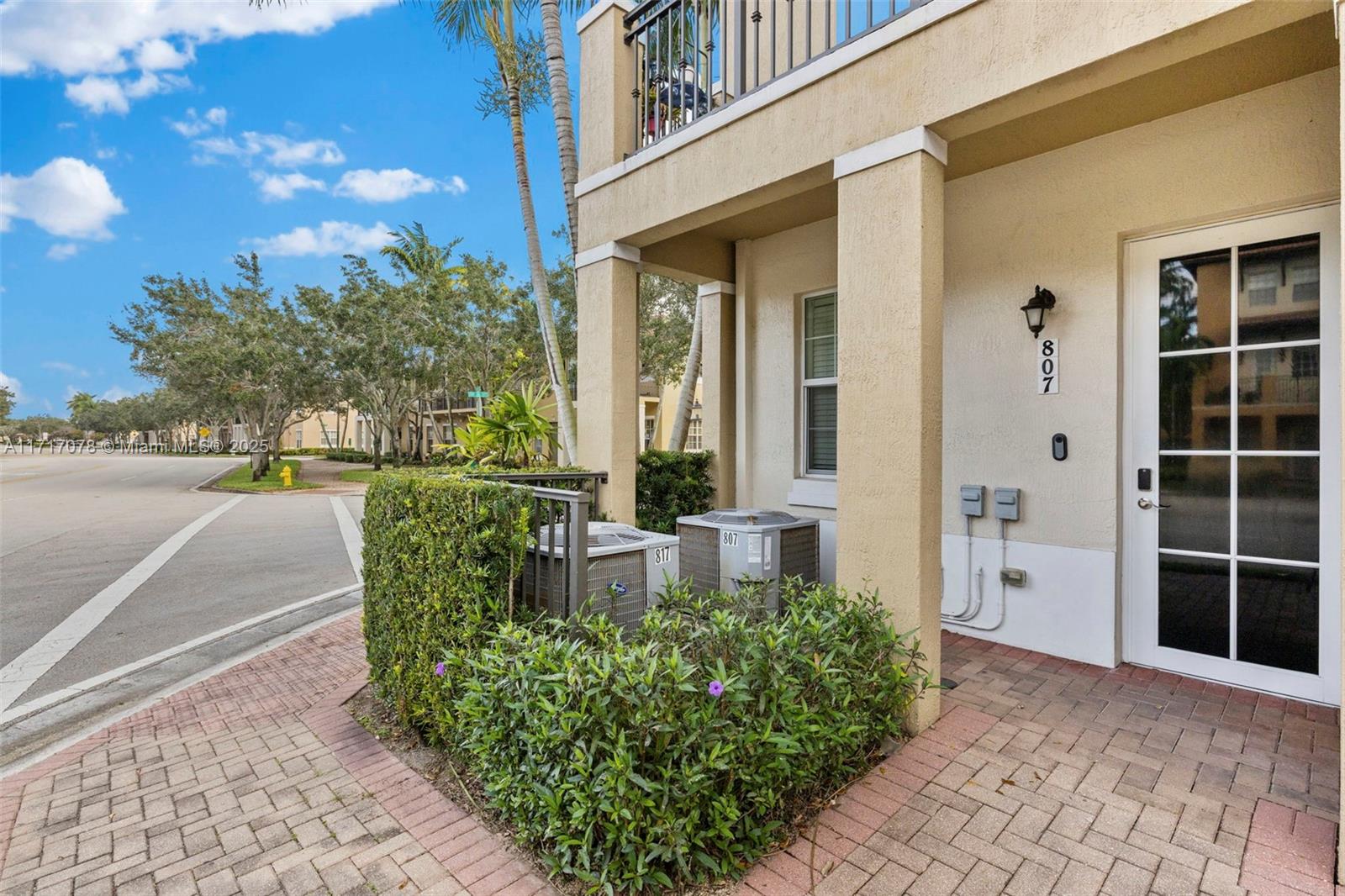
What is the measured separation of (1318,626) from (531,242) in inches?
332

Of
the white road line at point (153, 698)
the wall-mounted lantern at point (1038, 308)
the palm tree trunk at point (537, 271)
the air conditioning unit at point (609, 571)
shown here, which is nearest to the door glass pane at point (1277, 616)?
the wall-mounted lantern at point (1038, 308)

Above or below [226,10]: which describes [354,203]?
above

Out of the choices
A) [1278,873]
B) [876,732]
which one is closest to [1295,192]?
[1278,873]

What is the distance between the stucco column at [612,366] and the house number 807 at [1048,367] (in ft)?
9.40

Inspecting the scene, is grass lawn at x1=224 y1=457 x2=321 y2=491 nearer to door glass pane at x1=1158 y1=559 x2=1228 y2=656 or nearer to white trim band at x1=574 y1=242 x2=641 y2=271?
white trim band at x1=574 y1=242 x2=641 y2=271

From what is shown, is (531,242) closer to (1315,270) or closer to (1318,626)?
(1315,270)

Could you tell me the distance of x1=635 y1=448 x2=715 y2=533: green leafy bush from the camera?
18.4ft

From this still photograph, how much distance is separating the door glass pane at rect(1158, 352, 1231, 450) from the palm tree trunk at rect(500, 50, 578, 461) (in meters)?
5.45

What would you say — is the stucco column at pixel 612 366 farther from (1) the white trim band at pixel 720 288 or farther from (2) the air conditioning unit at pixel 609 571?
(2) the air conditioning unit at pixel 609 571

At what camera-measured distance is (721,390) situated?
20.0 feet

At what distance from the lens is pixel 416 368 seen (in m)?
21.2

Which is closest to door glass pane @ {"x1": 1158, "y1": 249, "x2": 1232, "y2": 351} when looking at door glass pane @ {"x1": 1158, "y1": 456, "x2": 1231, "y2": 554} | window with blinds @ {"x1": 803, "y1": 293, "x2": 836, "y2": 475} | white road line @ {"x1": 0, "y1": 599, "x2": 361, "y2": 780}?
door glass pane @ {"x1": 1158, "y1": 456, "x2": 1231, "y2": 554}

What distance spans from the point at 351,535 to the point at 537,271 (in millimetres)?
5866

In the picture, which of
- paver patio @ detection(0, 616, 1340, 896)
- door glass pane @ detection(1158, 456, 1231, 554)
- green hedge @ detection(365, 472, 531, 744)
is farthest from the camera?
door glass pane @ detection(1158, 456, 1231, 554)
